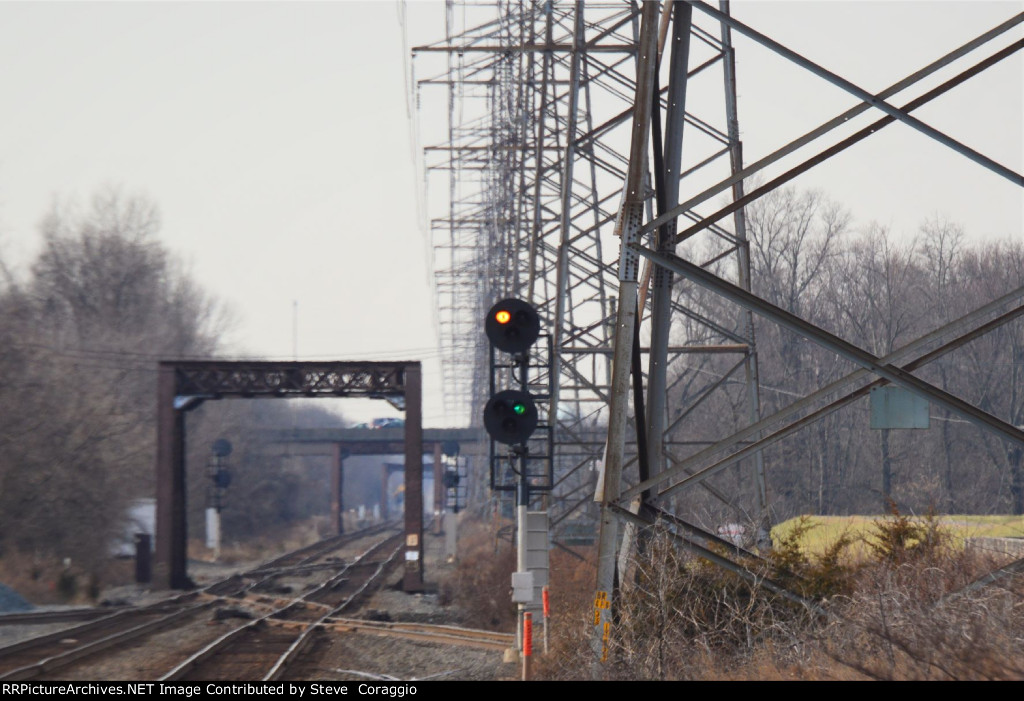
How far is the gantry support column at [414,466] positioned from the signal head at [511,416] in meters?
18.8

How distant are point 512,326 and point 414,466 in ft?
70.1

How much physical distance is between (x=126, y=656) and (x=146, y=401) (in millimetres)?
34786

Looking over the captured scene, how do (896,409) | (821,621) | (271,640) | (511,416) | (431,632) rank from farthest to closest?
(431,632) → (271,640) → (511,416) → (821,621) → (896,409)

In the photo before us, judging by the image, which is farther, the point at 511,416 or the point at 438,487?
the point at 438,487

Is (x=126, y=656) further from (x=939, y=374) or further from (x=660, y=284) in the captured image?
(x=939, y=374)

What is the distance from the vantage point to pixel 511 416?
40.0 feet

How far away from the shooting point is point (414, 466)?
33250 millimetres

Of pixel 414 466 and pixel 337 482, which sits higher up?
pixel 414 466

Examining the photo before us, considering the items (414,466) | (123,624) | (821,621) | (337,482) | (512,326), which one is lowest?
(123,624)

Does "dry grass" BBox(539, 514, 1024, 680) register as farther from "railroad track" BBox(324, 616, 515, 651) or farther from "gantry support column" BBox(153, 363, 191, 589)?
"gantry support column" BBox(153, 363, 191, 589)

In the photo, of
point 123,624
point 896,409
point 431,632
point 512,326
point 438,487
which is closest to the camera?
point 896,409

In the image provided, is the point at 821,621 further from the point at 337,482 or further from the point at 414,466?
the point at 337,482

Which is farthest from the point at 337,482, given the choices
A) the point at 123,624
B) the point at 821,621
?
the point at 821,621

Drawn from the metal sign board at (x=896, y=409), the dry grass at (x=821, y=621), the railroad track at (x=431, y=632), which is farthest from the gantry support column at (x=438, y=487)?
the metal sign board at (x=896, y=409)
